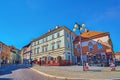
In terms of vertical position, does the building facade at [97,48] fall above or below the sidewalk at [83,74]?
above

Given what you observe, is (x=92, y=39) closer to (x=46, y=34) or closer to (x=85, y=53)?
(x=85, y=53)

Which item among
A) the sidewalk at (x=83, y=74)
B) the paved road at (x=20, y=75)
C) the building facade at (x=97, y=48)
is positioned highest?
the building facade at (x=97, y=48)

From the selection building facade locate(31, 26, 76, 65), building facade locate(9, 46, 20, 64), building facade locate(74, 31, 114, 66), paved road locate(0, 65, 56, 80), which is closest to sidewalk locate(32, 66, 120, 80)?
paved road locate(0, 65, 56, 80)

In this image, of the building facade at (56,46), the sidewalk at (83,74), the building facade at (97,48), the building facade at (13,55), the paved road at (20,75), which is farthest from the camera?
the building facade at (13,55)

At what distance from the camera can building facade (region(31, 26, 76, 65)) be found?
38250mm

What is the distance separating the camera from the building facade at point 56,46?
125 feet

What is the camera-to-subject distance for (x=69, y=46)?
40.5 m

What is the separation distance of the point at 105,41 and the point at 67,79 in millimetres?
26075

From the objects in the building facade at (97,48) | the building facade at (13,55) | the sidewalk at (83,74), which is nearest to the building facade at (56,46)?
the building facade at (97,48)

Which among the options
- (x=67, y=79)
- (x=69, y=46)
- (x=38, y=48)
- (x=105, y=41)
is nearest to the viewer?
(x=67, y=79)

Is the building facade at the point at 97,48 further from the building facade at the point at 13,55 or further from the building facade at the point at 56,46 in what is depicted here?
the building facade at the point at 13,55

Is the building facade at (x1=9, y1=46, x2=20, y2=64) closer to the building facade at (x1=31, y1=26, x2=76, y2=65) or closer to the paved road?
the building facade at (x1=31, y1=26, x2=76, y2=65)

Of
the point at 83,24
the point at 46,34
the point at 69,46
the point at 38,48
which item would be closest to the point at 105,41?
the point at 69,46

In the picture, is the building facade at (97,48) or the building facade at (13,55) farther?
the building facade at (13,55)
